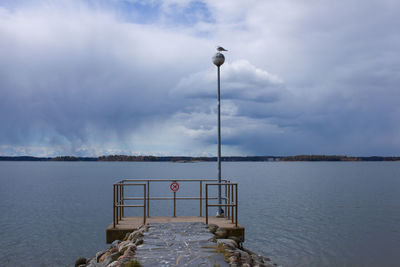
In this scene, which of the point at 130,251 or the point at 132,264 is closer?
the point at 132,264

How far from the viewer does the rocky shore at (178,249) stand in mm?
7234

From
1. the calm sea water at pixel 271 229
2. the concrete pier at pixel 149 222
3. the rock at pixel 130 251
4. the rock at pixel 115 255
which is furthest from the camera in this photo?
the calm sea water at pixel 271 229

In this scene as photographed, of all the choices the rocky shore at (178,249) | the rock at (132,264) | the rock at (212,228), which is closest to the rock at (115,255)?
the rocky shore at (178,249)

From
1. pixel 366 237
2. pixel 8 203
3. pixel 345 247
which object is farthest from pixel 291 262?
pixel 8 203

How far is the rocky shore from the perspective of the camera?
7.23m

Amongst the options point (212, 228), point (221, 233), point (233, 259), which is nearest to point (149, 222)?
point (212, 228)

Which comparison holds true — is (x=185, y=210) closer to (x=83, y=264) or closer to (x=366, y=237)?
(x=366, y=237)

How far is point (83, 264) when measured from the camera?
41.3ft

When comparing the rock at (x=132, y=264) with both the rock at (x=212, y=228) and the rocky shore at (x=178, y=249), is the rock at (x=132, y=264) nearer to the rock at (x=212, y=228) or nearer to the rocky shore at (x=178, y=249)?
the rocky shore at (x=178, y=249)

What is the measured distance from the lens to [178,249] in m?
8.02

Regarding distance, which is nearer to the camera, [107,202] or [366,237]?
[366,237]

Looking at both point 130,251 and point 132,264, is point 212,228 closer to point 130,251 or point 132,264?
point 130,251

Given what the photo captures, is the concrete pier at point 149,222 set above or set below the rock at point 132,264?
below

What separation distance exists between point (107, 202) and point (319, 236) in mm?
20346
